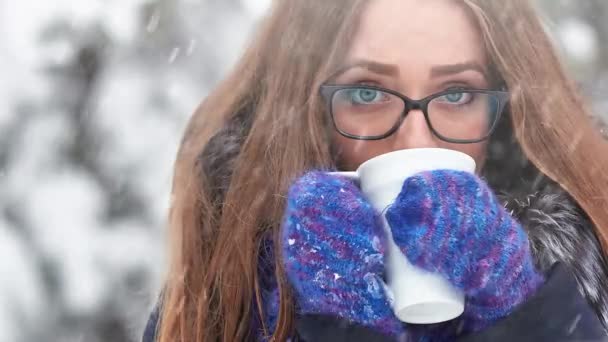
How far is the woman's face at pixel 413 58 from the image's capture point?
0.97 meters

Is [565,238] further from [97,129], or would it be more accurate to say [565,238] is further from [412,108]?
[97,129]

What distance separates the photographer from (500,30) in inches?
41.6

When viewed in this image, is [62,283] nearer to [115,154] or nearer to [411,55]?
[115,154]

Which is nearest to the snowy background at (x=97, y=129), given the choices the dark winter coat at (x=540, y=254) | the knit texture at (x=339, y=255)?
the dark winter coat at (x=540, y=254)

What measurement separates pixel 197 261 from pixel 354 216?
1.07 feet

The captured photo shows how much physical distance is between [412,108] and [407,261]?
0.24 m

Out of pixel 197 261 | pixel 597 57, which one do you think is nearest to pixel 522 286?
pixel 197 261

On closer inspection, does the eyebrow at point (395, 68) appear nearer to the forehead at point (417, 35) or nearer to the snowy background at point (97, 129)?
the forehead at point (417, 35)

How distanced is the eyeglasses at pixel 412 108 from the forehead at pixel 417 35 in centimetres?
5

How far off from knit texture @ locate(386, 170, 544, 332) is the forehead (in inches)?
8.2

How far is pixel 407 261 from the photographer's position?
2.72ft

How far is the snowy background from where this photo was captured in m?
2.70

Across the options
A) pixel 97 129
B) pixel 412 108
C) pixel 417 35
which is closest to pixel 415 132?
pixel 412 108

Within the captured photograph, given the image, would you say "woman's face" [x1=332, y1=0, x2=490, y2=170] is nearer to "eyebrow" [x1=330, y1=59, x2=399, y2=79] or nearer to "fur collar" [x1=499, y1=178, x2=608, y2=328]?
"eyebrow" [x1=330, y1=59, x2=399, y2=79]
